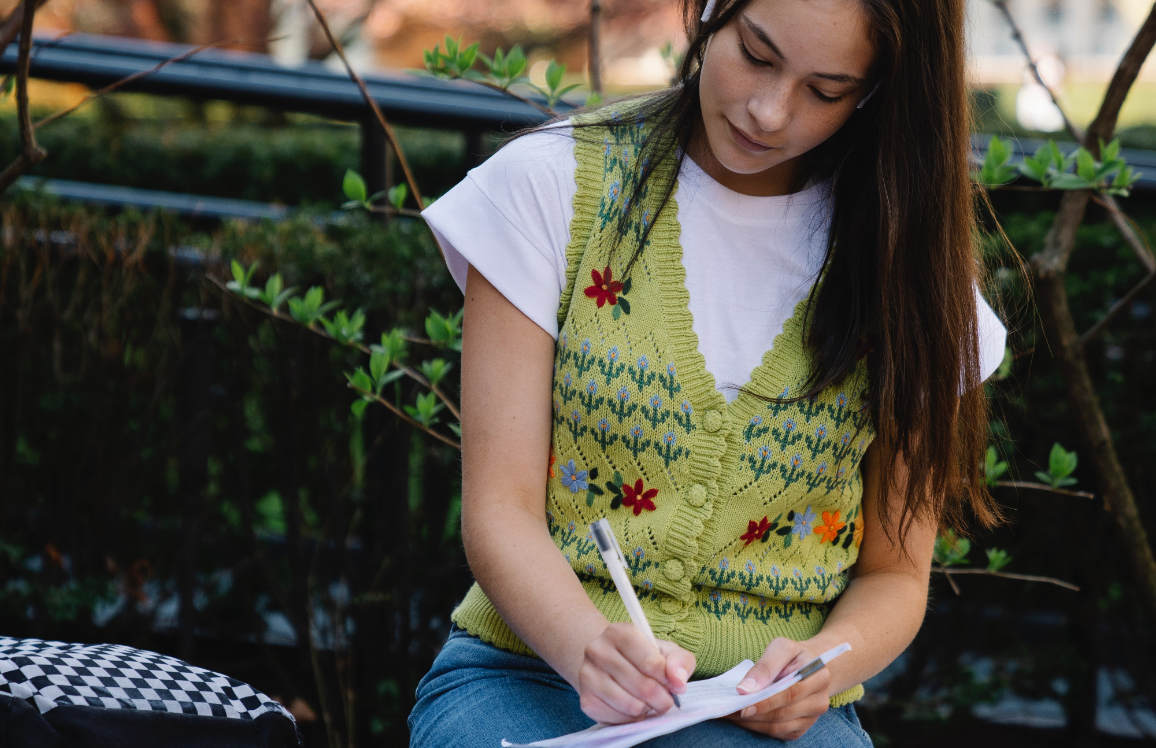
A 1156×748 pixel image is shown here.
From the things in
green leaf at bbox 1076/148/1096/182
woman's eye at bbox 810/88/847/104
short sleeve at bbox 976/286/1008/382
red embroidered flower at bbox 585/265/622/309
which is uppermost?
woman's eye at bbox 810/88/847/104

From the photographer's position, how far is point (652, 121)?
159 centimetres

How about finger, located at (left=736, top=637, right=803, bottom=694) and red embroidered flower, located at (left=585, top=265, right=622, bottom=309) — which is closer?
finger, located at (left=736, top=637, right=803, bottom=694)

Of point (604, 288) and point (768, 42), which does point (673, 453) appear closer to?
point (604, 288)

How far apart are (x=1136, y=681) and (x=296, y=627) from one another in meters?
2.11

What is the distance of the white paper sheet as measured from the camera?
114 centimetres

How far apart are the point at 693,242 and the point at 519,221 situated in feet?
0.85

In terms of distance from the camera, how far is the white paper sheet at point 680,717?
1144 mm

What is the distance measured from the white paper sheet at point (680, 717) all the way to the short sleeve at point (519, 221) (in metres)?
0.54

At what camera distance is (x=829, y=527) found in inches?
62.1

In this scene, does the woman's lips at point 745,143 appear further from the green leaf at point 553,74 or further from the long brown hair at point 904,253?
the green leaf at point 553,74

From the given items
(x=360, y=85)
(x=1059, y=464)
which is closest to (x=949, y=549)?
(x=1059, y=464)

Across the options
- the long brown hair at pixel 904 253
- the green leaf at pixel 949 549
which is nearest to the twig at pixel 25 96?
the long brown hair at pixel 904 253

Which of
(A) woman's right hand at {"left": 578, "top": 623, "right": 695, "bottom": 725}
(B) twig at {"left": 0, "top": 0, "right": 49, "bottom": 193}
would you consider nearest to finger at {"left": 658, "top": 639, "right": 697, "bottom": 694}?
(A) woman's right hand at {"left": 578, "top": 623, "right": 695, "bottom": 725}

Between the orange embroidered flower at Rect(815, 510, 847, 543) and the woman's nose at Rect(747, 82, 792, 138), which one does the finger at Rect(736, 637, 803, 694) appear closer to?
the orange embroidered flower at Rect(815, 510, 847, 543)
